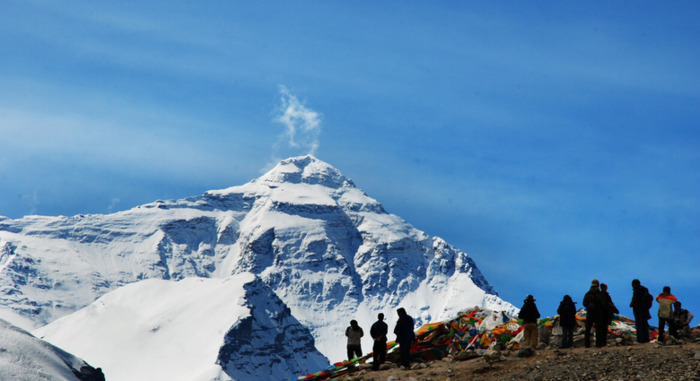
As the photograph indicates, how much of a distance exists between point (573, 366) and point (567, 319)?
397 cm

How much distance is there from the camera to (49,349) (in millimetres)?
58125

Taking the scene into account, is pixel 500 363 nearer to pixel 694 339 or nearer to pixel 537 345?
pixel 537 345

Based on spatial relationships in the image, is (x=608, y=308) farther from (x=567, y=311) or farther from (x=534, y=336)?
(x=534, y=336)

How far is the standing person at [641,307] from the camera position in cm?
3572

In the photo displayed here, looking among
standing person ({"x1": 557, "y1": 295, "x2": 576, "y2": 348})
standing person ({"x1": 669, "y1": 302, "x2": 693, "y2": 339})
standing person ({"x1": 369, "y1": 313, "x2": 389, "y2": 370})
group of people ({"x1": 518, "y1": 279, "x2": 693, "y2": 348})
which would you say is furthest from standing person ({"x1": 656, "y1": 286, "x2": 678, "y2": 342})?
standing person ({"x1": 369, "y1": 313, "x2": 389, "y2": 370})

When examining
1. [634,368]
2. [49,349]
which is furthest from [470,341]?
[49,349]

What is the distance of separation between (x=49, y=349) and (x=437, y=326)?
27227 mm

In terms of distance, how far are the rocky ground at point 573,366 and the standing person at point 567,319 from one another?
702mm

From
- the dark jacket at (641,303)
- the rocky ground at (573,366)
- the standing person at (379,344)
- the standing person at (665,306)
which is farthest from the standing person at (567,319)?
the standing person at (379,344)

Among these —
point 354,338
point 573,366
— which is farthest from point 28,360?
point 573,366

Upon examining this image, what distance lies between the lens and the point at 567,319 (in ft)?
117

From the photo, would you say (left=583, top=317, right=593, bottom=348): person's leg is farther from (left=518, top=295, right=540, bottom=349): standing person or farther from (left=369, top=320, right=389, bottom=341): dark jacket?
(left=369, top=320, right=389, bottom=341): dark jacket

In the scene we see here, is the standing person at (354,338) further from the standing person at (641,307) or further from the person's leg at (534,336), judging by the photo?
the standing person at (641,307)

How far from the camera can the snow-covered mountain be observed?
2018 inches
